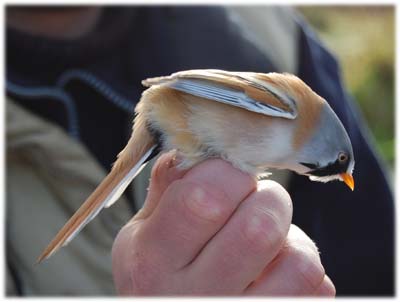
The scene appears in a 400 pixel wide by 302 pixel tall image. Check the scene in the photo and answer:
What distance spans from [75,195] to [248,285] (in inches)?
33.3

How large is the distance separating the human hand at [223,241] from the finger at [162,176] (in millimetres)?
17

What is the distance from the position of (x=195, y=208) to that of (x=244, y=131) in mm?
123

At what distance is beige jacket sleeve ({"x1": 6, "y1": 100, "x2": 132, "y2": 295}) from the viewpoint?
5.31 ft

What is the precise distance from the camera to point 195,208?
88 cm

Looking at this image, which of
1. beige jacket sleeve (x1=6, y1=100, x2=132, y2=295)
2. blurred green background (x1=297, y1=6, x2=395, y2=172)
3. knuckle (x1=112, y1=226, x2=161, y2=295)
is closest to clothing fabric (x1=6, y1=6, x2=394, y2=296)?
beige jacket sleeve (x1=6, y1=100, x2=132, y2=295)

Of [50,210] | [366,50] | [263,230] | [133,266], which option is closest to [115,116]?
[50,210]

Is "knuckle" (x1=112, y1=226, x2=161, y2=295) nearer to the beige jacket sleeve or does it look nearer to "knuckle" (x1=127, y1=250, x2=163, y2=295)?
"knuckle" (x1=127, y1=250, x2=163, y2=295)

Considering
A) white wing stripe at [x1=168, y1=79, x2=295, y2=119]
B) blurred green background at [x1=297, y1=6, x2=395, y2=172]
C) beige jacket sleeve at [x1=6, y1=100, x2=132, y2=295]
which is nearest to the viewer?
white wing stripe at [x1=168, y1=79, x2=295, y2=119]

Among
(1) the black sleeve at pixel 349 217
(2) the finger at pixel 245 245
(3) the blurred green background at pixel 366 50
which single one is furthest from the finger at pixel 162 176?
(3) the blurred green background at pixel 366 50

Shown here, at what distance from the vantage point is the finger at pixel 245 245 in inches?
34.5

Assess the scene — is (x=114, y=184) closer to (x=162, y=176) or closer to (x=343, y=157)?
(x=162, y=176)

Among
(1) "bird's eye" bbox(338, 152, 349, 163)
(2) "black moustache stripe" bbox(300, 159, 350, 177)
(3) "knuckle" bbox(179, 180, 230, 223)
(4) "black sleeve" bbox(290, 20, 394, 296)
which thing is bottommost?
(4) "black sleeve" bbox(290, 20, 394, 296)

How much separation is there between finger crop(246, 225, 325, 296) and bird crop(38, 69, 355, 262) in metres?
0.11

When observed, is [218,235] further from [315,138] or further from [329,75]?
[329,75]
